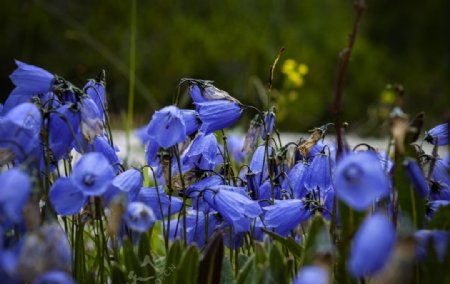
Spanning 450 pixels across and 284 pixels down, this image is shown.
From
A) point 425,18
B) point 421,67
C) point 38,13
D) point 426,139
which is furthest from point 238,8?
point 426,139

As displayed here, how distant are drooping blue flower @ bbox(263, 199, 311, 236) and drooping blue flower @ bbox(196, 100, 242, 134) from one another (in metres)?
0.26

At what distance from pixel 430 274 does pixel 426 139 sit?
561 mm

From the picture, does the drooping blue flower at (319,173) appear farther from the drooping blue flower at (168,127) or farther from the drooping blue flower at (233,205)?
the drooping blue flower at (168,127)

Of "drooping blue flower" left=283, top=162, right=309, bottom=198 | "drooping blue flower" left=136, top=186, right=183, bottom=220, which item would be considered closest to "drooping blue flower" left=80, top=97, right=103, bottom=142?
"drooping blue flower" left=136, top=186, right=183, bottom=220

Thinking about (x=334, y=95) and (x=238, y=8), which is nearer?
(x=334, y=95)

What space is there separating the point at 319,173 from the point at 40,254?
884 mm

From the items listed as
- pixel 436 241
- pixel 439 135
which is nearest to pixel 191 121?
pixel 439 135

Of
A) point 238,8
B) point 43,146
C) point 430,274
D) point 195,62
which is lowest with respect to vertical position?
point 430,274

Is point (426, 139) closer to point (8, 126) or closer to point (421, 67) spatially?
point (8, 126)

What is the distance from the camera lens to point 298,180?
182 centimetres

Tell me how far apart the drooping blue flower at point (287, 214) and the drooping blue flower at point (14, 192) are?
2.31 ft

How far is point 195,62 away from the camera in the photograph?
519 inches

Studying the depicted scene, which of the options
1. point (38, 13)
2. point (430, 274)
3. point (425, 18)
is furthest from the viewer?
point (425, 18)

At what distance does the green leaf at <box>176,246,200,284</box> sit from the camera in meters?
1.34
